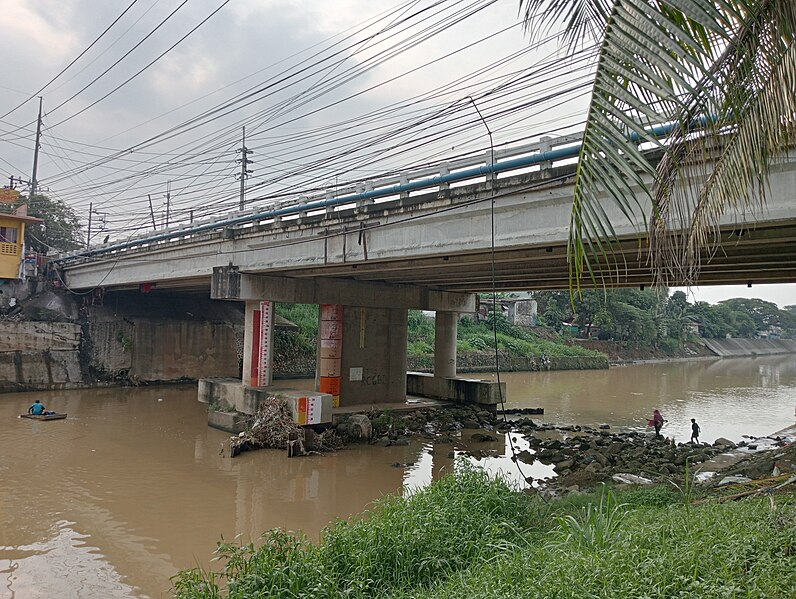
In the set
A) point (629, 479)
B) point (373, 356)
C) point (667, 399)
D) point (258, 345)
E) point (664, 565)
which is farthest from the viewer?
point (667, 399)

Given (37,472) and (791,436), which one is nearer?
(37,472)

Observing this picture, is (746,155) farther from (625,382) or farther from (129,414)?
(625,382)

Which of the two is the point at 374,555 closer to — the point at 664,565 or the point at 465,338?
the point at 664,565

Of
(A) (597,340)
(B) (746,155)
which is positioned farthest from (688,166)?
(A) (597,340)

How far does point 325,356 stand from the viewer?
19859 millimetres

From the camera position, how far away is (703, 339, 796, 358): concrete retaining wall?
7725 cm

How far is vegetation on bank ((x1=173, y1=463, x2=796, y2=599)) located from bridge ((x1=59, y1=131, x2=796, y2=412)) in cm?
256

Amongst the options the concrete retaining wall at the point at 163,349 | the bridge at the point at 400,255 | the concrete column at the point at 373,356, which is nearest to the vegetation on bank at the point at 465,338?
the concrete retaining wall at the point at 163,349

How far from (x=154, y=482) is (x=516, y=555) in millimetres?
9710

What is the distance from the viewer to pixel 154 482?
12594 mm

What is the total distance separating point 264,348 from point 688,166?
16.0m

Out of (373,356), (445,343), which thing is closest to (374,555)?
(373,356)

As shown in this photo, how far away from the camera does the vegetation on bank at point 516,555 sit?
158 inches

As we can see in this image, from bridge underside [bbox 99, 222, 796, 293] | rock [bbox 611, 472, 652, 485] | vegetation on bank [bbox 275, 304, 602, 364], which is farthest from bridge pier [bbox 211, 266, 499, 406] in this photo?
vegetation on bank [bbox 275, 304, 602, 364]
